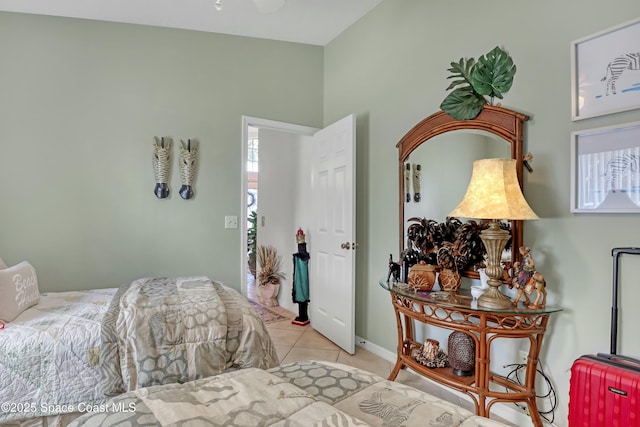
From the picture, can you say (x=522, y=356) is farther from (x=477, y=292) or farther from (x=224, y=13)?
(x=224, y=13)

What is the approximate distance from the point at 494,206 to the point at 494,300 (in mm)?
469

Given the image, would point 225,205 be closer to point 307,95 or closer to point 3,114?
point 307,95

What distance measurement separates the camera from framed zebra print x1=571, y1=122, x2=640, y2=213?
1622 mm

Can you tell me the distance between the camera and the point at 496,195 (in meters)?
1.78

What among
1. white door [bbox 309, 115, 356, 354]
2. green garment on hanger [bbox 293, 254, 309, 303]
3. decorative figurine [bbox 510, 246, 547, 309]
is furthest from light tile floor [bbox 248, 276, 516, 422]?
decorative figurine [bbox 510, 246, 547, 309]

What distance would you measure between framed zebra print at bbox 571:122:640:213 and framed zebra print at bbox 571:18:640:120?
0.35ft

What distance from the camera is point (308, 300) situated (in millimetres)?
3990

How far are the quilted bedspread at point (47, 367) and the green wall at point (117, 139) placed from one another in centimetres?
123

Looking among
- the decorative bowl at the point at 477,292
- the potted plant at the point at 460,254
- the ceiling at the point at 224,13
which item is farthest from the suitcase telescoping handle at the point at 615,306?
the ceiling at the point at 224,13

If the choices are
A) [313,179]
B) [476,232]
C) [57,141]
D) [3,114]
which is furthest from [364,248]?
[3,114]

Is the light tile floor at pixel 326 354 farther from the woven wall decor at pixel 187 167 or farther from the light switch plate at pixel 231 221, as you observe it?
the woven wall decor at pixel 187 167

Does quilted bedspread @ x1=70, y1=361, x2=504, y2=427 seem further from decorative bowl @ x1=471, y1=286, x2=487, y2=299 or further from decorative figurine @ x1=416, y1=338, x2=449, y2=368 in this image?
decorative figurine @ x1=416, y1=338, x2=449, y2=368

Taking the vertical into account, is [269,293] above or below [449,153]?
below

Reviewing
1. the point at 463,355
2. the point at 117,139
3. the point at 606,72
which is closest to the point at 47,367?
the point at 117,139
